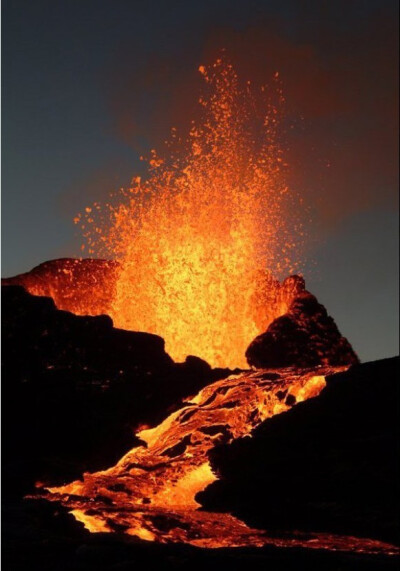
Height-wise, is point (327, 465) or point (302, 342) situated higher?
point (302, 342)

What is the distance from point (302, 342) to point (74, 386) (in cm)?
578

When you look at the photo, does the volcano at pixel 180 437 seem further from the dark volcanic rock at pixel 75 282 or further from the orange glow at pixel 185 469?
the dark volcanic rock at pixel 75 282

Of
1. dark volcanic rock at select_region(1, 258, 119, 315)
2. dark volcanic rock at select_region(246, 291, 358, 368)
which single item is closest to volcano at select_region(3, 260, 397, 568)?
dark volcanic rock at select_region(246, 291, 358, 368)

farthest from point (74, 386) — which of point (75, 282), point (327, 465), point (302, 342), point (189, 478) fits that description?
point (302, 342)

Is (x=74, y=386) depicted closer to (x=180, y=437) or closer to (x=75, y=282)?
(x=180, y=437)

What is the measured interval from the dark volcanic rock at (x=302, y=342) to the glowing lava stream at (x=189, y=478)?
7.79 ft

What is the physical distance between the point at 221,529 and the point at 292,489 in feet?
7.56

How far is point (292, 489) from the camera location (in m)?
→ 9.37

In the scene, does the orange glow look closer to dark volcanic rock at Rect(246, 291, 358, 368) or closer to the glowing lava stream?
the glowing lava stream

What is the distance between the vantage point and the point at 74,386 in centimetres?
1147

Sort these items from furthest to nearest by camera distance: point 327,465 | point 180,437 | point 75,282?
point 75,282 < point 180,437 < point 327,465

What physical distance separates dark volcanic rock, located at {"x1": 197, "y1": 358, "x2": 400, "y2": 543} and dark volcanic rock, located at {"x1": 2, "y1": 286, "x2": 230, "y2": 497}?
5.84ft

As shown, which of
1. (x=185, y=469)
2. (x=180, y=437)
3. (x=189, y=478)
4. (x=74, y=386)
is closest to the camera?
(x=189, y=478)

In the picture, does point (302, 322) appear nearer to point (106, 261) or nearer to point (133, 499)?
point (106, 261)
